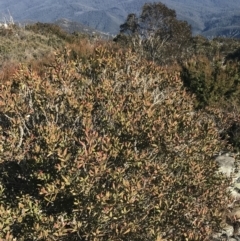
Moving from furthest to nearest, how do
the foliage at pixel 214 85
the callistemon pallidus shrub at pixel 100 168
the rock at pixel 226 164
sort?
the foliage at pixel 214 85 → the rock at pixel 226 164 → the callistemon pallidus shrub at pixel 100 168

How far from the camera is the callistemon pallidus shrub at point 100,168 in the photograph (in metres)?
3.63

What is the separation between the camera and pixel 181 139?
15.2 ft

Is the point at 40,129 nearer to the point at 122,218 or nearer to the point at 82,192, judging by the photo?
the point at 82,192

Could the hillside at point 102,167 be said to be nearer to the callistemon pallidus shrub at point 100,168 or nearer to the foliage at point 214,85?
the callistemon pallidus shrub at point 100,168

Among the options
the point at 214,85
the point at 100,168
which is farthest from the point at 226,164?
the point at 100,168

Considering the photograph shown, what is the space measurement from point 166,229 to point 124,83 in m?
2.81

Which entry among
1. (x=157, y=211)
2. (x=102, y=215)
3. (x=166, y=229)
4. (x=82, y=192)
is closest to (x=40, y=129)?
(x=82, y=192)

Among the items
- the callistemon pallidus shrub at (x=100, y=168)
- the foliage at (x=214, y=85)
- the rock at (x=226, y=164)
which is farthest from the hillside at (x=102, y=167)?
the foliage at (x=214, y=85)

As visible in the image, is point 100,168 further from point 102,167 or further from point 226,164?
point 226,164

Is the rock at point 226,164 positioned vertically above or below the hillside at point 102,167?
below

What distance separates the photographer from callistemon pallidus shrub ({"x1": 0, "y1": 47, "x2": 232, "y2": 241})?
143 inches

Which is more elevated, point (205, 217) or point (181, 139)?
point (181, 139)

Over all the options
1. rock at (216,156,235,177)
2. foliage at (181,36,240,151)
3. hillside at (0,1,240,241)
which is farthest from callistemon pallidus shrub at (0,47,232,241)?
foliage at (181,36,240,151)

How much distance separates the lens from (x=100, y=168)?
11.9 ft
